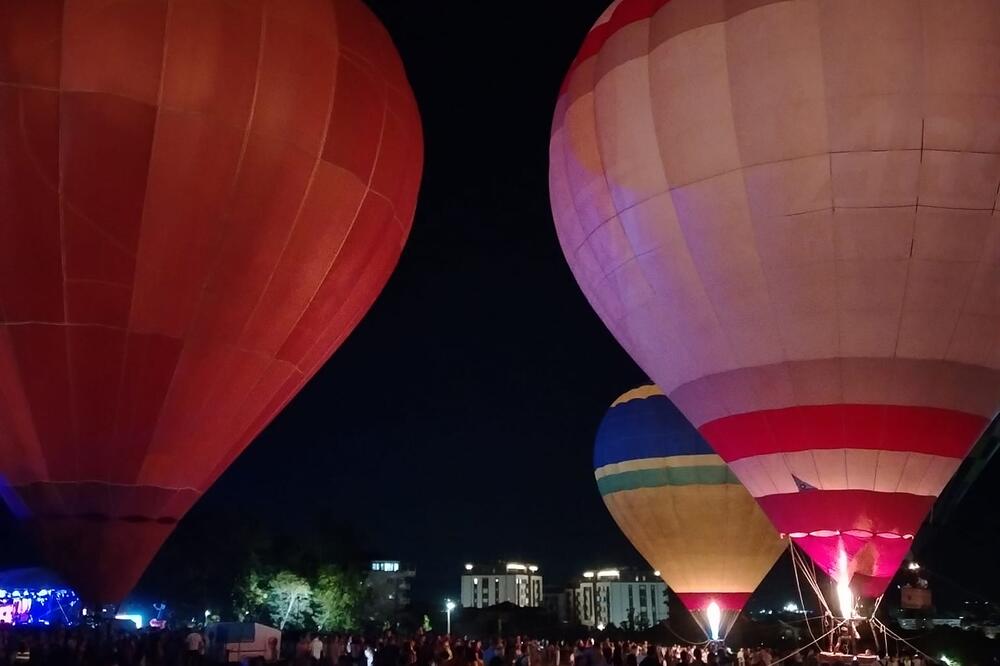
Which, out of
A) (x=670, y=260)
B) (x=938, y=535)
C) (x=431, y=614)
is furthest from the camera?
(x=431, y=614)

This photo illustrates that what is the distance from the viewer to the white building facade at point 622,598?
283 feet

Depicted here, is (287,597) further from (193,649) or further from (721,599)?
(193,649)

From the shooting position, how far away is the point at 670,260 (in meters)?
9.38

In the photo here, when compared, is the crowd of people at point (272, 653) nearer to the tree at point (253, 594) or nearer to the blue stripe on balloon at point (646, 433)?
the blue stripe on balloon at point (646, 433)

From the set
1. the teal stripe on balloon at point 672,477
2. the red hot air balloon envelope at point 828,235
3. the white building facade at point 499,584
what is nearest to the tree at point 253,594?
the teal stripe on balloon at point 672,477

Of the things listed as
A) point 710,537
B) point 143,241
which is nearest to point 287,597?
point 710,537

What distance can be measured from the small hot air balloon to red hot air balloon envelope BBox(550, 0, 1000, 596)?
21.4 feet

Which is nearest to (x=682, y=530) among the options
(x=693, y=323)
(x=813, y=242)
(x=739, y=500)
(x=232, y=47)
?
(x=739, y=500)

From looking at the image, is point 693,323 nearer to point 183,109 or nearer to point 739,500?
point 183,109

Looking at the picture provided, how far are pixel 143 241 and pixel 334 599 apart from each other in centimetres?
2441

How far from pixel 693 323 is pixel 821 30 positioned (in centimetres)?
308

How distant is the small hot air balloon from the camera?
52.0 ft

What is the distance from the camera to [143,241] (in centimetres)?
838

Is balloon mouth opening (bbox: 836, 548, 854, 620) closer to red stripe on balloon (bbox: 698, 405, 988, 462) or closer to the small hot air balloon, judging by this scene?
red stripe on balloon (bbox: 698, 405, 988, 462)
